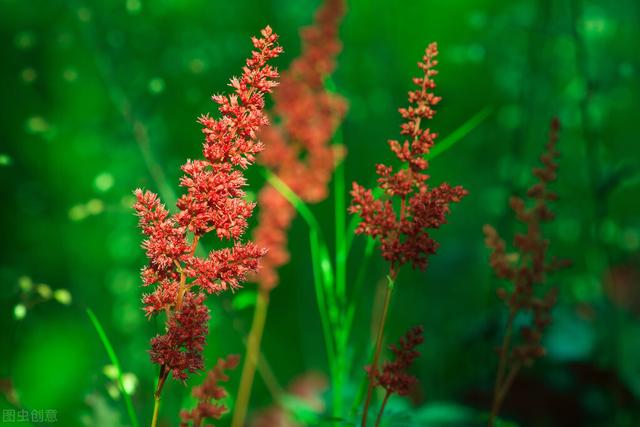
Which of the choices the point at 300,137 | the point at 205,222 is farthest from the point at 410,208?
the point at 300,137

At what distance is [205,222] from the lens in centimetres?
34

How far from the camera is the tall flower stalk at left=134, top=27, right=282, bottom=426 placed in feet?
1.10

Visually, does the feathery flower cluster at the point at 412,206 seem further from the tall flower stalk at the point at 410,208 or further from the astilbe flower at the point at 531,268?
the astilbe flower at the point at 531,268

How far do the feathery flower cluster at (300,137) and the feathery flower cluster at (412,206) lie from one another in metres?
0.26

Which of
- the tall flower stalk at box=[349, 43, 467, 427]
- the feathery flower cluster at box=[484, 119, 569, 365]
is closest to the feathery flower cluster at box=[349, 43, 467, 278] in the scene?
the tall flower stalk at box=[349, 43, 467, 427]

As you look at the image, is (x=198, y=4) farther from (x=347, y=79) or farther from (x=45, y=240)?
(x=45, y=240)

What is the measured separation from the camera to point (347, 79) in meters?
1.00

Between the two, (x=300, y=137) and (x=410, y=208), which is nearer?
(x=410, y=208)

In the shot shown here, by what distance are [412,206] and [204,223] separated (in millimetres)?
125

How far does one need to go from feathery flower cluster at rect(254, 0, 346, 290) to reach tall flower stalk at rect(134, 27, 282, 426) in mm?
271

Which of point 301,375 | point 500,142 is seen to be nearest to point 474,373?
point 301,375

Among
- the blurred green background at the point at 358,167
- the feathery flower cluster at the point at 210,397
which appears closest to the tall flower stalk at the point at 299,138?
the blurred green background at the point at 358,167

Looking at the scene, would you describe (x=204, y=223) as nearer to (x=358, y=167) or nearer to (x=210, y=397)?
(x=210, y=397)

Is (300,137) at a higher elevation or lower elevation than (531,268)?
higher
